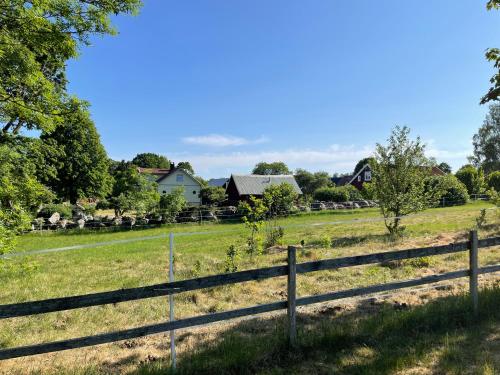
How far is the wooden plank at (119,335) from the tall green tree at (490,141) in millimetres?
60593

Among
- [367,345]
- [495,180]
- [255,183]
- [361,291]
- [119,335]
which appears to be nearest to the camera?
[119,335]

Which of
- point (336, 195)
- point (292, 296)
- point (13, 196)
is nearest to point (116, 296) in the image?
point (292, 296)

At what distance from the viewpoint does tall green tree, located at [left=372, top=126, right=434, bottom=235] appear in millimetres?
14391

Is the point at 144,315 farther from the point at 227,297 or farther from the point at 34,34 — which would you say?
the point at 34,34

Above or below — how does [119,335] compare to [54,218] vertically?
below

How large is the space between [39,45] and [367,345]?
574 cm

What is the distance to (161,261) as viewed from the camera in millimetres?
12180

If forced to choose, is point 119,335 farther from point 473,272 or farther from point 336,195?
point 336,195

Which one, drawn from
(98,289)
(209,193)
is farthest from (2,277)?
(209,193)

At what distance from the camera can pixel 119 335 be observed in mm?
3619

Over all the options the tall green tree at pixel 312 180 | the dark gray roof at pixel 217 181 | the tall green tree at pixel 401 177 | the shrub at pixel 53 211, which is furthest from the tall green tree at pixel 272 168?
the tall green tree at pixel 401 177

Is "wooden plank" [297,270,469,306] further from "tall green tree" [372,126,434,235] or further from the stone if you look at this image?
the stone

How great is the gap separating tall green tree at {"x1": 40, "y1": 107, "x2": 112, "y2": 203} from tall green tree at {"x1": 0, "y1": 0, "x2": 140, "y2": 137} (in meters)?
41.9

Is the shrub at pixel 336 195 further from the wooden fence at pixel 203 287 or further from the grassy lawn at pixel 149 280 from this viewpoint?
the wooden fence at pixel 203 287
